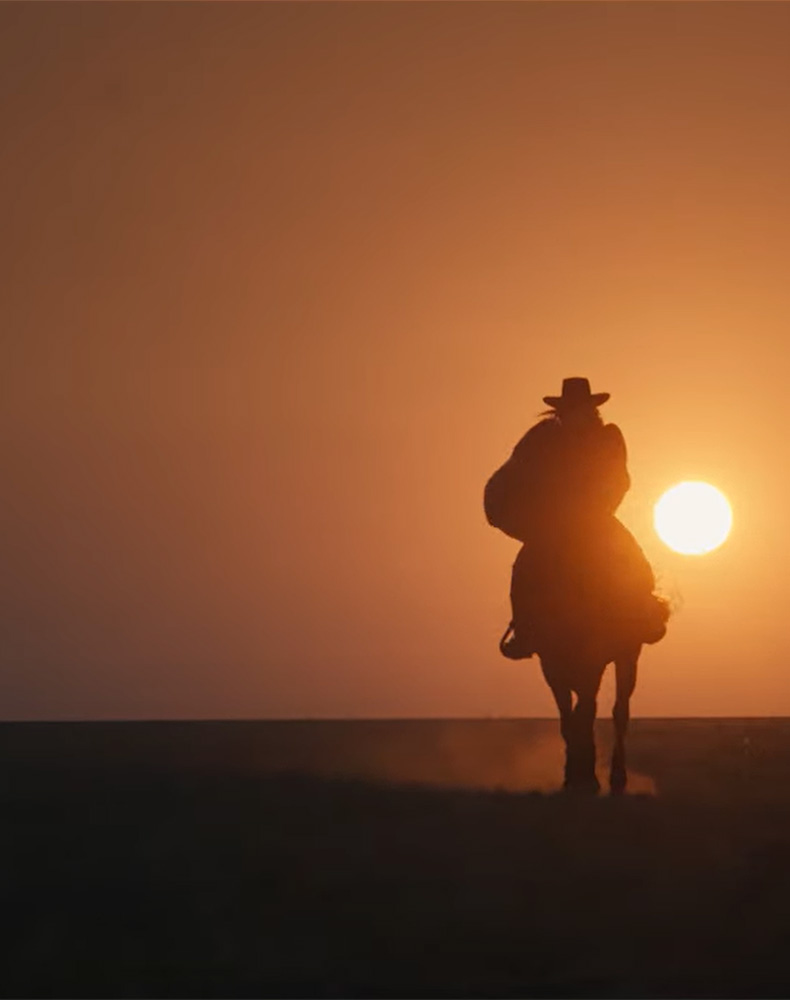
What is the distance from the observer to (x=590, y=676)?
1151 cm

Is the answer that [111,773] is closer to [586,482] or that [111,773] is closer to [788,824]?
[586,482]

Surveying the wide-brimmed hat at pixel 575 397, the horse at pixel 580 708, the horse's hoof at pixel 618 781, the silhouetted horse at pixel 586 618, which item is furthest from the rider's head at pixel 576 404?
the horse's hoof at pixel 618 781

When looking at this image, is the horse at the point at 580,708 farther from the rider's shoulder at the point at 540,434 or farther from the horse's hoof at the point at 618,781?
the rider's shoulder at the point at 540,434

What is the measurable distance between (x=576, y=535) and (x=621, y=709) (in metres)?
1.22

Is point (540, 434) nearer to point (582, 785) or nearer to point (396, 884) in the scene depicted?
point (582, 785)

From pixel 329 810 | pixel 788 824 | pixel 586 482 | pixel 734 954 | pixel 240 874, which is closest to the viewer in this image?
pixel 734 954

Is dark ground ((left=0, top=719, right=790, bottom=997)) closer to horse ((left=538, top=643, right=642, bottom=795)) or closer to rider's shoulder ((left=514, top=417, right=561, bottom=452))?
horse ((left=538, top=643, right=642, bottom=795))

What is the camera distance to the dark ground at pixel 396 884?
6.25 m

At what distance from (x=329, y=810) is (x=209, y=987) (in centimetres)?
475

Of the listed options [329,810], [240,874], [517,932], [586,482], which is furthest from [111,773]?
[517,932]

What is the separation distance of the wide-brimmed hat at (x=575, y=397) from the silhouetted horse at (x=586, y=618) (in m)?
0.81

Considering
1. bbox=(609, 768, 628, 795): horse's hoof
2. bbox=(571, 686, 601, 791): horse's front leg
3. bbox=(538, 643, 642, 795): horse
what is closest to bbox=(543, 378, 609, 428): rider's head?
bbox=(538, 643, 642, 795): horse

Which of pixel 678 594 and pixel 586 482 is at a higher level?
pixel 586 482

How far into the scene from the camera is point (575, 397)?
460 inches
